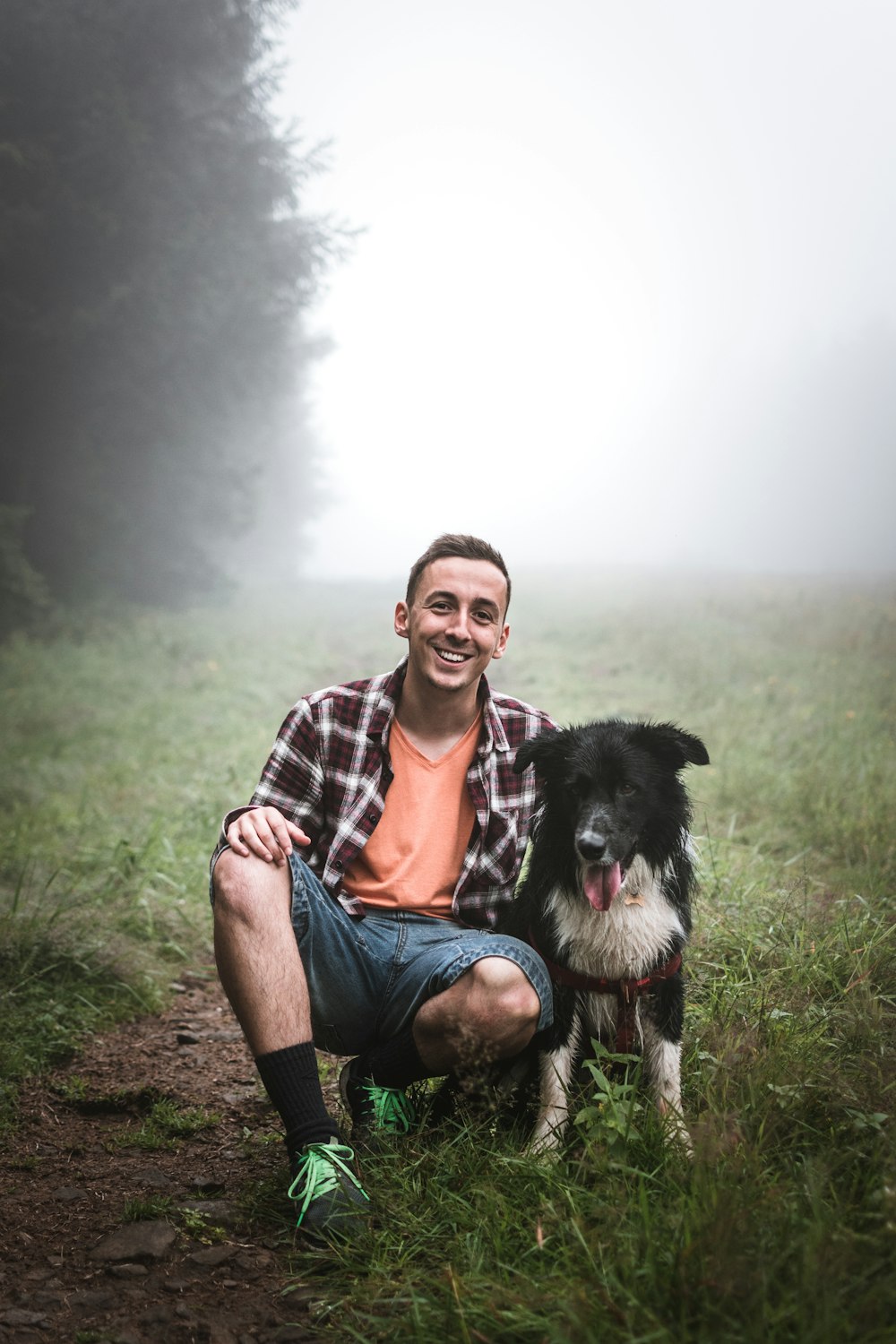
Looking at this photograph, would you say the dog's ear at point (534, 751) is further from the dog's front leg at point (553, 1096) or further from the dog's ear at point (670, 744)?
the dog's front leg at point (553, 1096)

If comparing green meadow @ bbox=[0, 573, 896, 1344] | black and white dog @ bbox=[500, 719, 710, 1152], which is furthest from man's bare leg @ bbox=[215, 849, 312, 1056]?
black and white dog @ bbox=[500, 719, 710, 1152]

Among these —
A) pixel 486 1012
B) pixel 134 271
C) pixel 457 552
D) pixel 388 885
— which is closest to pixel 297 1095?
pixel 486 1012

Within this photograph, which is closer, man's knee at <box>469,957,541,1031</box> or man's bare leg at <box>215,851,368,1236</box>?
man's bare leg at <box>215,851,368,1236</box>

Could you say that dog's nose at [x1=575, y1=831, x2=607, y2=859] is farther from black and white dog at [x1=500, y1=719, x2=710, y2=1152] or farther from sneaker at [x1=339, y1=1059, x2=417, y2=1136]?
sneaker at [x1=339, y1=1059, x2=417, y2=1136]

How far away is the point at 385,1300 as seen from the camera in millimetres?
1716

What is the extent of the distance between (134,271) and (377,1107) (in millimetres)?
13021

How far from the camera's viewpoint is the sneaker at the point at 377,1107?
2.43 metres

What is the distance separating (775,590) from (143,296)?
9935 mm

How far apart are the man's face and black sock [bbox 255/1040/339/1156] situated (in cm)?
115

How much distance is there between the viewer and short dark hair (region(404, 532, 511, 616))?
2771 mm

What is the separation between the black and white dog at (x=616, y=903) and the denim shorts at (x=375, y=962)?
0.12 meters

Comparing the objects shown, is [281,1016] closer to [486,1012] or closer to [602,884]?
[486,1012]

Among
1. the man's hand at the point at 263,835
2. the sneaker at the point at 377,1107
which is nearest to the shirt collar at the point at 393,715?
the man's hand at the point at 263,835

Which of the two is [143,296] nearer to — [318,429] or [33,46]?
[33,46]
